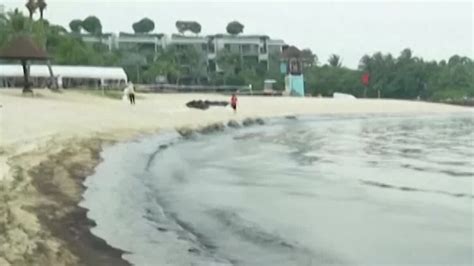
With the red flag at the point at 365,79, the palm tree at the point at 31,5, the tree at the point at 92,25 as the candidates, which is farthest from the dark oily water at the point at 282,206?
the tree at the point at 92,25

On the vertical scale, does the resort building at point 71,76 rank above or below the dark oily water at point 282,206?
above

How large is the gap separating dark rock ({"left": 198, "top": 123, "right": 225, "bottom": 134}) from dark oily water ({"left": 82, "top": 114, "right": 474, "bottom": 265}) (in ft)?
25.1

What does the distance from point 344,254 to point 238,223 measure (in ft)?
7.32

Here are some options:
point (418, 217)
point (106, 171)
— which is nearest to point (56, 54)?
point (106, 171)

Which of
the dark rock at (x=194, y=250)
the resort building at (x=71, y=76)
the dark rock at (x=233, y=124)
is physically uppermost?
the resort building at (x=71, y=76)

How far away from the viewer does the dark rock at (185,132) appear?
95.7 feet

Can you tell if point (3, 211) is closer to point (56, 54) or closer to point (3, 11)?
point (3, 11)

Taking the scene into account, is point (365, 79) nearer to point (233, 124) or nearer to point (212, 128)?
point (233, 124)

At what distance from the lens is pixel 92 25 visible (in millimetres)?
114000

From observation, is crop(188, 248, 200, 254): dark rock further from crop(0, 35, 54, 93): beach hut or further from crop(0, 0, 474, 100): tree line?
crop(0, 0, 474, 100): tree line

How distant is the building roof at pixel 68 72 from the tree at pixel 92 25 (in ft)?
139

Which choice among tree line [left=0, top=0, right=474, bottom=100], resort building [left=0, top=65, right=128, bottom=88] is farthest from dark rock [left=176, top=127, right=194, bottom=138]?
tree line [left=0, top=0, right=474, bottom=100]

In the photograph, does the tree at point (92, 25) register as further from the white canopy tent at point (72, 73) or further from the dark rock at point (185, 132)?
the dark rock at point (185, 132)

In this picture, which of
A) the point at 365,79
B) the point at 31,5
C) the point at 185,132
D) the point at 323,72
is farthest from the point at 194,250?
the point at 323,72
